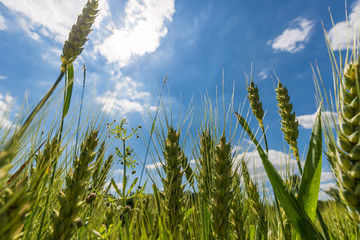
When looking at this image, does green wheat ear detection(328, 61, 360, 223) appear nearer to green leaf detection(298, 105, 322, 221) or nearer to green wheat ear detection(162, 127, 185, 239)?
green leaf detection(298, 105, 322, 221)

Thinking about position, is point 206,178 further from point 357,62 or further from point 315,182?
point 357,62

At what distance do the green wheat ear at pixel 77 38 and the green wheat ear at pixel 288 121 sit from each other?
169 cm

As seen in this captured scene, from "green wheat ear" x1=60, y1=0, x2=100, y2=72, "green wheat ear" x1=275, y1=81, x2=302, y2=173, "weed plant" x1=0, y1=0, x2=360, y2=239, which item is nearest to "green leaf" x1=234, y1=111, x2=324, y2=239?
"weed plant" x1=0, y1=0, x2=360, y2=239

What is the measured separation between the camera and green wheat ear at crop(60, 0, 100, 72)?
4.86 feet

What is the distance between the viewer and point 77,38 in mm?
1536

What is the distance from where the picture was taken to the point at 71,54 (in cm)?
149

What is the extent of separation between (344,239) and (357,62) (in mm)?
1789

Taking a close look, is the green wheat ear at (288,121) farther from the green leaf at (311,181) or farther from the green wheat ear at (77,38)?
the green wheat ear at (77,38)

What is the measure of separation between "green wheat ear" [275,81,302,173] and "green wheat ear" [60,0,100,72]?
1690 millimetres

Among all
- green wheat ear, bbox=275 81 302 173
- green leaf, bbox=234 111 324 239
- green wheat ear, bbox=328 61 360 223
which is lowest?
green leaf, bbox=234 111 324 239

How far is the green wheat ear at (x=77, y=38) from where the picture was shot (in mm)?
1482

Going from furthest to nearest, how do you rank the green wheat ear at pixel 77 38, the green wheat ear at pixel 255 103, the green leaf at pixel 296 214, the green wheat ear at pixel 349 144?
the green wheat ear at pixel 255 103 < the green wheat ear at pixel 77 38 < the green leaf at pixel 296 214 < the green wheat ear at pixel 349 144

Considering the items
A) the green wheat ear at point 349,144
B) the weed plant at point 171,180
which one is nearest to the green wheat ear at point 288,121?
the weed plant at point 171,180

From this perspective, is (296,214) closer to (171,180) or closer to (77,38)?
(171,180)
